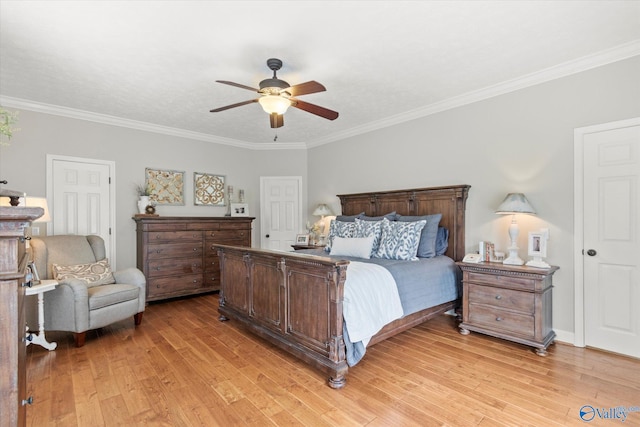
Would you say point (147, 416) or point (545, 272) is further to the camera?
point (545, 272)

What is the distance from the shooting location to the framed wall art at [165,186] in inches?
195

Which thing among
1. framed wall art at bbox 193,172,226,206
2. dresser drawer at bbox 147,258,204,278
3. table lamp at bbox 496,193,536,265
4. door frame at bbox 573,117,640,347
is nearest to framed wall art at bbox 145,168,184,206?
framed wall art at bbox 193,172,226,206

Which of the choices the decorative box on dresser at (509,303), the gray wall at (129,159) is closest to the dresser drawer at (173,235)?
the gray wall at (129,159)

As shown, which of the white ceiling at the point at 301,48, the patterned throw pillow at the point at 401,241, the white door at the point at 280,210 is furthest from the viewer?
the white door at the point at 280,210

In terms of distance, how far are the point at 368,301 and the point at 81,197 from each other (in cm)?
422

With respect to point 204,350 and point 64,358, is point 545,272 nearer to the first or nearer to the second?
point 204,350

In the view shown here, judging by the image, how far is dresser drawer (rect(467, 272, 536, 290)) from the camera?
2.95 m

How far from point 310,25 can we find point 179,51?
3.97ft

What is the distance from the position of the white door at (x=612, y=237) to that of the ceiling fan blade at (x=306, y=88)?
2.58m

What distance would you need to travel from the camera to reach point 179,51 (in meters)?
2.76

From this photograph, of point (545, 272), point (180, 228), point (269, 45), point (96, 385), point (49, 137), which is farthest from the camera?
point (180, 228)

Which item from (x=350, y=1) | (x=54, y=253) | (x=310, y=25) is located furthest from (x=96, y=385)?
(x=350, y=1)

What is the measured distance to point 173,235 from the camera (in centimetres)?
469

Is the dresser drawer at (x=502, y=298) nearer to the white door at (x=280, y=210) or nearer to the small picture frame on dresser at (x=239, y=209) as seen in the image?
the white door at (x=280, y=210)
